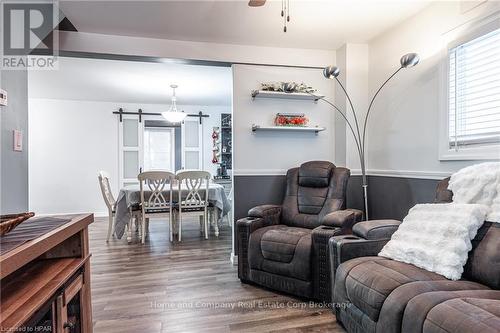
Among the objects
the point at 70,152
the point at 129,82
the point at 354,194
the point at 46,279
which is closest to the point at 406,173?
the point at 354,194

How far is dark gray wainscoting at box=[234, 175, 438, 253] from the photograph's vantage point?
9.27ft

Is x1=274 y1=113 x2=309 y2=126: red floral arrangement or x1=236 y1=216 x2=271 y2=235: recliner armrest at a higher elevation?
x1=274 y1=113 x2=309 y2=126: red floral arrangement

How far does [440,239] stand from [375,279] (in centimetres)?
47

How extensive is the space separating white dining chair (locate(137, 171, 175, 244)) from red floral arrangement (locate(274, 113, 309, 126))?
1.75 metres

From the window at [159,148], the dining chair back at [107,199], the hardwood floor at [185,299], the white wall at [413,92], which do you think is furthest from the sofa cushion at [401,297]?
the window at [159,148]

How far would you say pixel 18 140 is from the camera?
1.69 meters

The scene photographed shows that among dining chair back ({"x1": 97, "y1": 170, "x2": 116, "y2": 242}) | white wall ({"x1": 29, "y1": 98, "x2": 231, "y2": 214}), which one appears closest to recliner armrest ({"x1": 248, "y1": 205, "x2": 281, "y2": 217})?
dining chair back ({"x1": 97, "y1": 170, "x2": 116, "y2": 242})

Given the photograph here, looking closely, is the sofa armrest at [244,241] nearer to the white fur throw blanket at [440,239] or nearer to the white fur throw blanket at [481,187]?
the white fur throw blanket at [440,239]

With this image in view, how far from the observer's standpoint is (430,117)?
8.04ft

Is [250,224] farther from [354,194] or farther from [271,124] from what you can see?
[354,194]

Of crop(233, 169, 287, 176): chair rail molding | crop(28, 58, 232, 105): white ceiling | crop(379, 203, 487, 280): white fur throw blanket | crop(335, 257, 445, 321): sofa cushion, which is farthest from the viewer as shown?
crop(28, 58, 232, 105): white ceiling

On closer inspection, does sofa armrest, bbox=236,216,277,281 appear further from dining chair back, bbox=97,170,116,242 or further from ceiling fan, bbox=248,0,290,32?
dining chair back, bbox=97,170,116,242

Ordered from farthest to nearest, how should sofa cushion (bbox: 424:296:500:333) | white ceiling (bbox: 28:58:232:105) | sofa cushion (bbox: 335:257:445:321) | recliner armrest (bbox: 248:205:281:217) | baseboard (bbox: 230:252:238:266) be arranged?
white ceiling (bbox: 28:58:232:105), baseboard (bbox: 230:252:238:266), recliner armrest (bbox: 248:205:281:217), sofa cushion (bbox: 335:257:445:321), sofa cushion (bbox: 424:296:500:333)

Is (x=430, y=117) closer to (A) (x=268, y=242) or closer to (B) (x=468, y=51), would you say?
(B) (x=468, y=51)
